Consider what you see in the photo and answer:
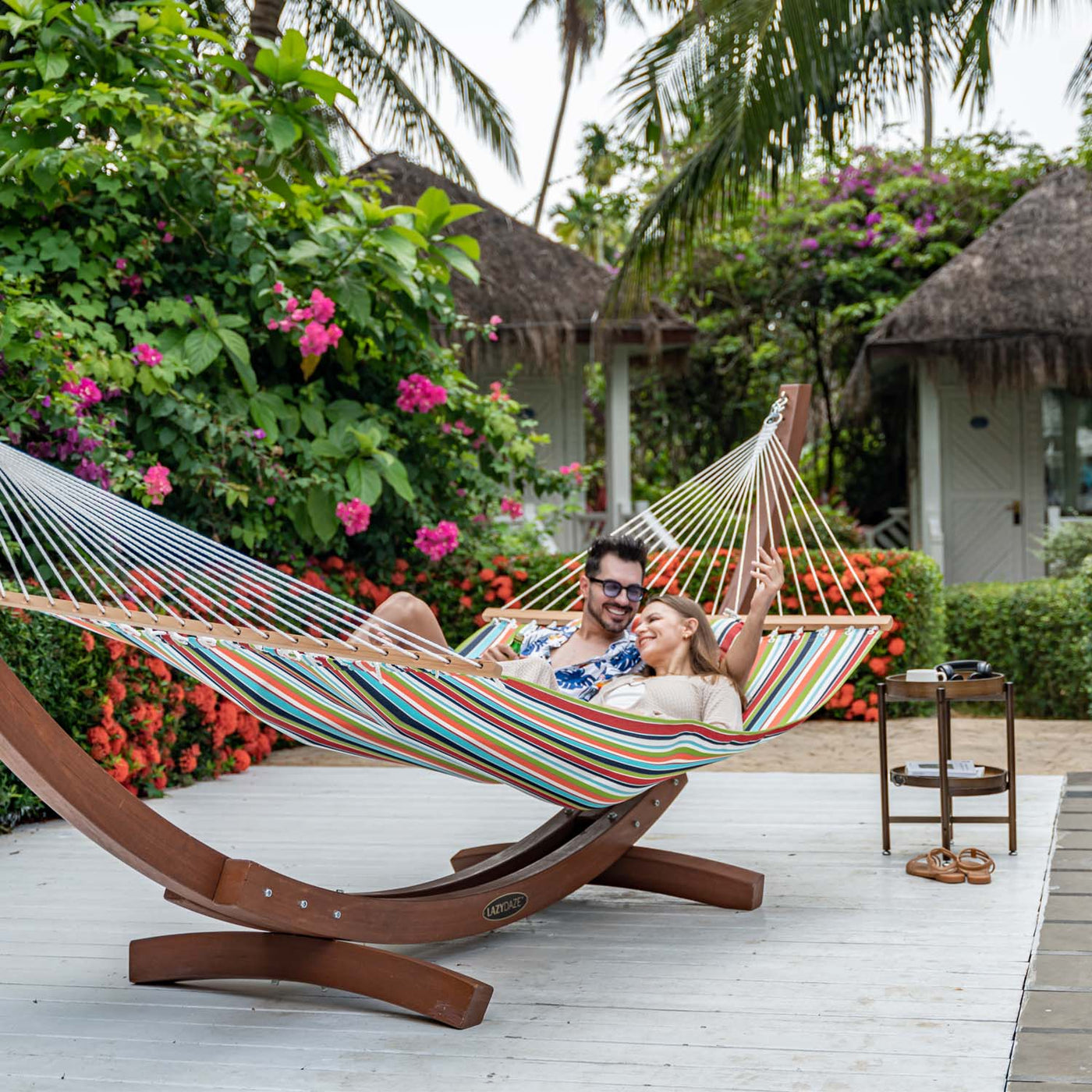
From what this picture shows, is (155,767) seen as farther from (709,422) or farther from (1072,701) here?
(709,422)

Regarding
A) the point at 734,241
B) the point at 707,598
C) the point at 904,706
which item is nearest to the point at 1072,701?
the point at 904,706

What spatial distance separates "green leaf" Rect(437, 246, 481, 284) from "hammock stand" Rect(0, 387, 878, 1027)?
2.65 meters

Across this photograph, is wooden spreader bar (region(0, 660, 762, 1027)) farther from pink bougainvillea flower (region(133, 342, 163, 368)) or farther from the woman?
pink bougainvillea flower (region(133, 342, 163, 368))

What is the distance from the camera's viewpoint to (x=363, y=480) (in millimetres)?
5242

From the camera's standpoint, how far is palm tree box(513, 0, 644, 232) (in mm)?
16566

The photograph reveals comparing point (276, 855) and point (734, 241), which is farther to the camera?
point (734, 241)

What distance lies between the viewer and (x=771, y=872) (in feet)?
11.5

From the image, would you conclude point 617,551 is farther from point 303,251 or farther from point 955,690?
point 303,251

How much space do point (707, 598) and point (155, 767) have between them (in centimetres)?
302

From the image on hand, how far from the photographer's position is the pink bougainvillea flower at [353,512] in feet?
17.0

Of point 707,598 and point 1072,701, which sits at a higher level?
point 707,598

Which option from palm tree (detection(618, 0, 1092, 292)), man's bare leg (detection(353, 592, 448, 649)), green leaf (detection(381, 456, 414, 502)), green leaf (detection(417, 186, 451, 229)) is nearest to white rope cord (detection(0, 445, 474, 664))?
man's bare leg (detection(353, 592, 448, 649))

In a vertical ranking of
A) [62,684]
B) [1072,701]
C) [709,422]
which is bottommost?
[1072,701]

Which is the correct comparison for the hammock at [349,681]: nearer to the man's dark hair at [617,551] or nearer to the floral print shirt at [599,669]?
the floral print shirt at [599,669]
